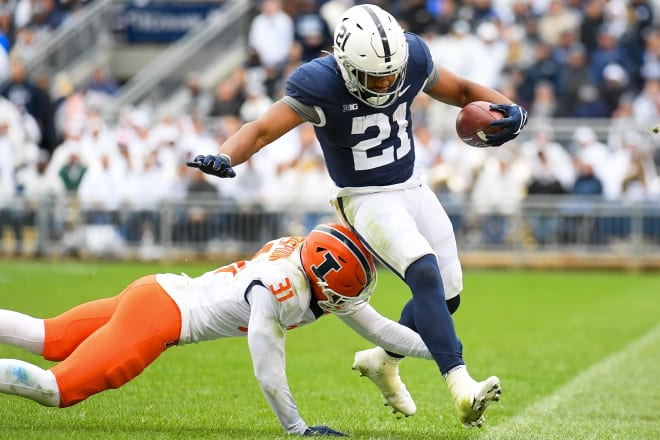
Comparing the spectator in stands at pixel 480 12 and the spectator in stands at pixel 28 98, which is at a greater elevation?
the spectator in stands at pixel 480 12

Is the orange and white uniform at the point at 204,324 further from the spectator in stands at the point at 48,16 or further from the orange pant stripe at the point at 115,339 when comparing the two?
the spectator in stands at the point at 48,16

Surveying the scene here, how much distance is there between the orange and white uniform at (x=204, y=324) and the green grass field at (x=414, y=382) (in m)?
0.27

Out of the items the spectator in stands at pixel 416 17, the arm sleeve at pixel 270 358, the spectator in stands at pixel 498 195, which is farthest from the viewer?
the spectator in stands at pixel 416 17

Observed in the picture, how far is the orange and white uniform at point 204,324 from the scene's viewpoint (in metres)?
5.91

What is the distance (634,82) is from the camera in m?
19.2

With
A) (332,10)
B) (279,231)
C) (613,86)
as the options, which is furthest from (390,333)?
(332,10)

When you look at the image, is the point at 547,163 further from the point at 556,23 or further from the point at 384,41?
the point at 384,41

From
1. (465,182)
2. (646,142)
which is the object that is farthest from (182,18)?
(646,142)

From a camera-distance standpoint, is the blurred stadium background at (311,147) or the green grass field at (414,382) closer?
the green grass field at (414,382)

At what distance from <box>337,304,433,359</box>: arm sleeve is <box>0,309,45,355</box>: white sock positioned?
5.22ft

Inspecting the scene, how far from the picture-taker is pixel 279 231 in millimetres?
17750

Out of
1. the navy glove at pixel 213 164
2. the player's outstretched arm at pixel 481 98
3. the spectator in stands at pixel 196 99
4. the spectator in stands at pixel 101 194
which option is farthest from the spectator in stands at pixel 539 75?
the navy glove at pixel 213 164

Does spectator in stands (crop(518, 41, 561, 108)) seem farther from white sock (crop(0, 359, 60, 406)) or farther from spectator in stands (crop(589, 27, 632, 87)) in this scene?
white sock (crop(0, 359, 60, 406))

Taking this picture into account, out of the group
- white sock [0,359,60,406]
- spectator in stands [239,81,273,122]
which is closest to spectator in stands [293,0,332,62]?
spectator in stands [239,81,273,122]
